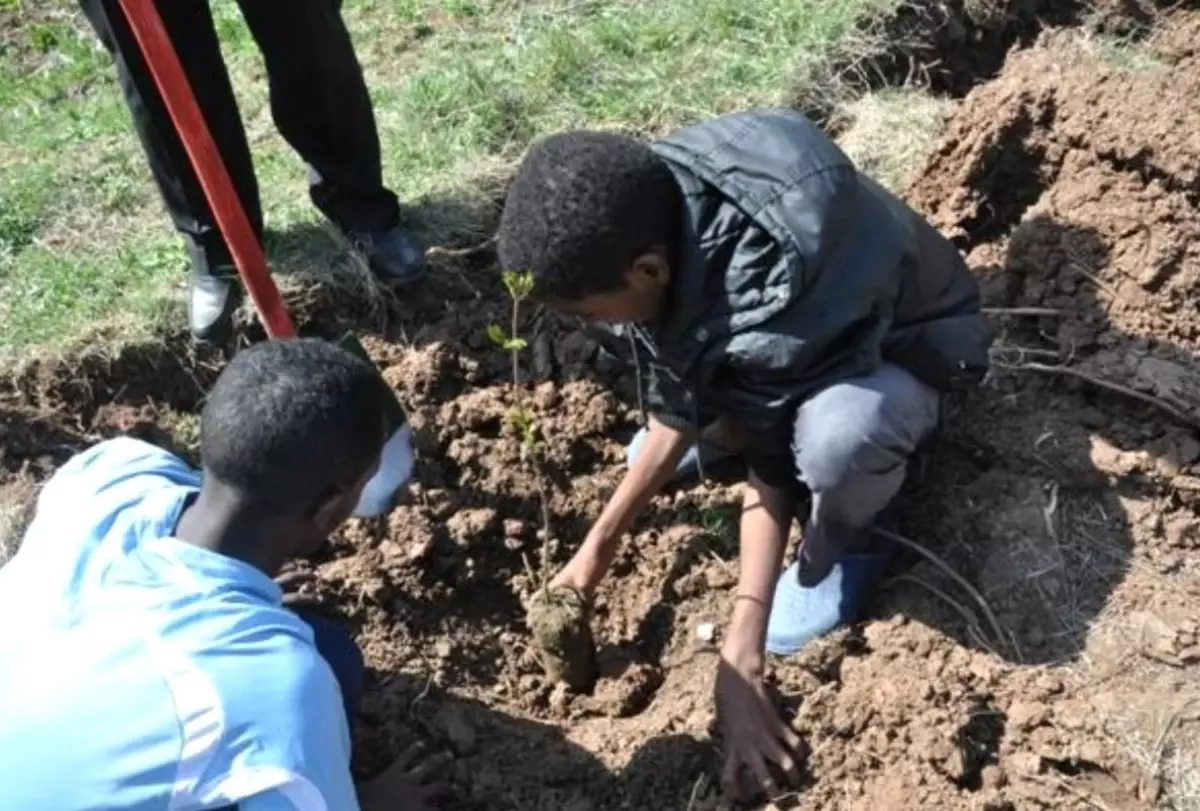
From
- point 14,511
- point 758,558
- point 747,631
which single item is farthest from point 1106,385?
point 14,511

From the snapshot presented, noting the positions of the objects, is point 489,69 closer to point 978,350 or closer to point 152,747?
point 978,350

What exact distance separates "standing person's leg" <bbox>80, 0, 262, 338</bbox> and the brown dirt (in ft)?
0.63

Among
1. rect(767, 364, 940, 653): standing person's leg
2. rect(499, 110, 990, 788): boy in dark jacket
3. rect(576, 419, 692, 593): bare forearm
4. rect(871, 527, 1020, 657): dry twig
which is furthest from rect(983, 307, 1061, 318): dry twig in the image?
rect(576, 419, 692, 593): bare forearm

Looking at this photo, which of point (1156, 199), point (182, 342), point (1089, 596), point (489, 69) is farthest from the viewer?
point (489, 69)

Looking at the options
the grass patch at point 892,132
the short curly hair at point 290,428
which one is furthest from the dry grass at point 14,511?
the grass patch at point 892,132

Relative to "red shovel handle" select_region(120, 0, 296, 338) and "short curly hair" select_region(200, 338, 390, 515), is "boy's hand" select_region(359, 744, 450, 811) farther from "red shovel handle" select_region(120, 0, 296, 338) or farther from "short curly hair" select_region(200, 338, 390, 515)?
"red shovel handle" select_region(120, 0, 296, 338)

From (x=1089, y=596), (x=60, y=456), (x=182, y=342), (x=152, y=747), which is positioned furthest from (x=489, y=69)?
(x=152, y=747)

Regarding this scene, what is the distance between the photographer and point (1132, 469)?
3.04 meters

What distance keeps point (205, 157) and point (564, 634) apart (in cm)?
118

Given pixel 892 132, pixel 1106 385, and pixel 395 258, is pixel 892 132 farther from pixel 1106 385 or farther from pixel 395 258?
pixel 395 258

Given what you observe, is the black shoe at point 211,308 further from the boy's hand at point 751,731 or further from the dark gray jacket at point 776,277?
the boy's hand at point 751,731

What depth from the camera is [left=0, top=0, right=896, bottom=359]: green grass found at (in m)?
3.86

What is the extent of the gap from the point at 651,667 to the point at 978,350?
886mm

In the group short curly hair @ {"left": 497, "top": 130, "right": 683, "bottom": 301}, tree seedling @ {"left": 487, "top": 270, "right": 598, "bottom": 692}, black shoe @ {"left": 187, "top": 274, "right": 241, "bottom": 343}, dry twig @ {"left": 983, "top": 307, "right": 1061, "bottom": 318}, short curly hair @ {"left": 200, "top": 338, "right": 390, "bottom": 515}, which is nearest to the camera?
short curly hair @ {"left": 200, "top": 338, "right": 390, "bottom": 515}
